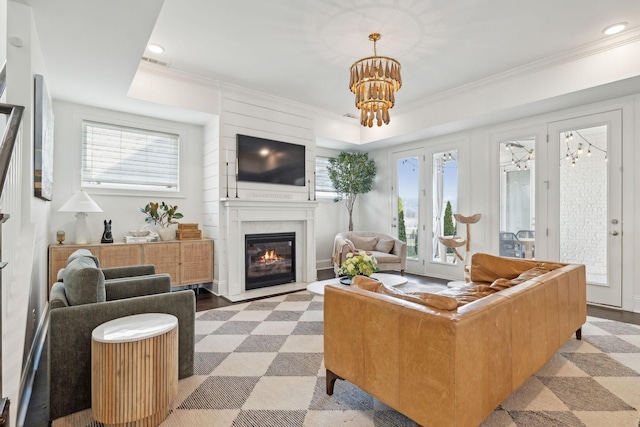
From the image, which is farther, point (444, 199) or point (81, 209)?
point (444, 199)

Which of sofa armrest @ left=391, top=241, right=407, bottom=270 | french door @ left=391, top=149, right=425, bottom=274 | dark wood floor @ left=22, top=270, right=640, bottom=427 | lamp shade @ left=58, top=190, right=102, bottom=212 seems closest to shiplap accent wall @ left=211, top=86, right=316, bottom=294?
dark wood floor @ left=22, top=270, right=640, bottom=427

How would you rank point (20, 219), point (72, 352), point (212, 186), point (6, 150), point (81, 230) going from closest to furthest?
point (6, 150)
point (72, 352)
point (20, 219)
point (81, 230)
point (212, 186)

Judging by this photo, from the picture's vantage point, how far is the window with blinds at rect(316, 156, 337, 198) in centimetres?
661

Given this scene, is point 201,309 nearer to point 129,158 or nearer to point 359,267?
point 359,267

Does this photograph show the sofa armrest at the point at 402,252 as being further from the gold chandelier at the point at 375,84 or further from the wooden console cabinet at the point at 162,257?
the wooden console cabinet at the point at 162,257

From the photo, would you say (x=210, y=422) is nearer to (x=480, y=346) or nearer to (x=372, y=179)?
(x=480, y=346)

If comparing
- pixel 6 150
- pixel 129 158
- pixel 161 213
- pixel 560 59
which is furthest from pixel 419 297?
pixel 129 158

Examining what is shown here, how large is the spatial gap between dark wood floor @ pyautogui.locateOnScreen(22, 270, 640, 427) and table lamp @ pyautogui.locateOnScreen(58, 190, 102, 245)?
4.61 ft

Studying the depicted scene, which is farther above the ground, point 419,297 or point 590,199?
point 590,199

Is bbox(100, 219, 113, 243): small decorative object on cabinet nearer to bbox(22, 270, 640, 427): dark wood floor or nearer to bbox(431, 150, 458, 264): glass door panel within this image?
bbox(22, 270, 640, 427): dark wood floor

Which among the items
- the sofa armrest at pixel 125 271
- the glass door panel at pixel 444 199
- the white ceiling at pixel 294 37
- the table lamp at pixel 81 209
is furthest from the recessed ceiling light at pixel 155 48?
the glass door panel at pixel 444 199

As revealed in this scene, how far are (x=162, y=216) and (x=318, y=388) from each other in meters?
3.46

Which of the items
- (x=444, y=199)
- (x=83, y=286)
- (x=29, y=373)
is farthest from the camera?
(x=444, y=199)

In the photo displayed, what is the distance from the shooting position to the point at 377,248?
230 inches
